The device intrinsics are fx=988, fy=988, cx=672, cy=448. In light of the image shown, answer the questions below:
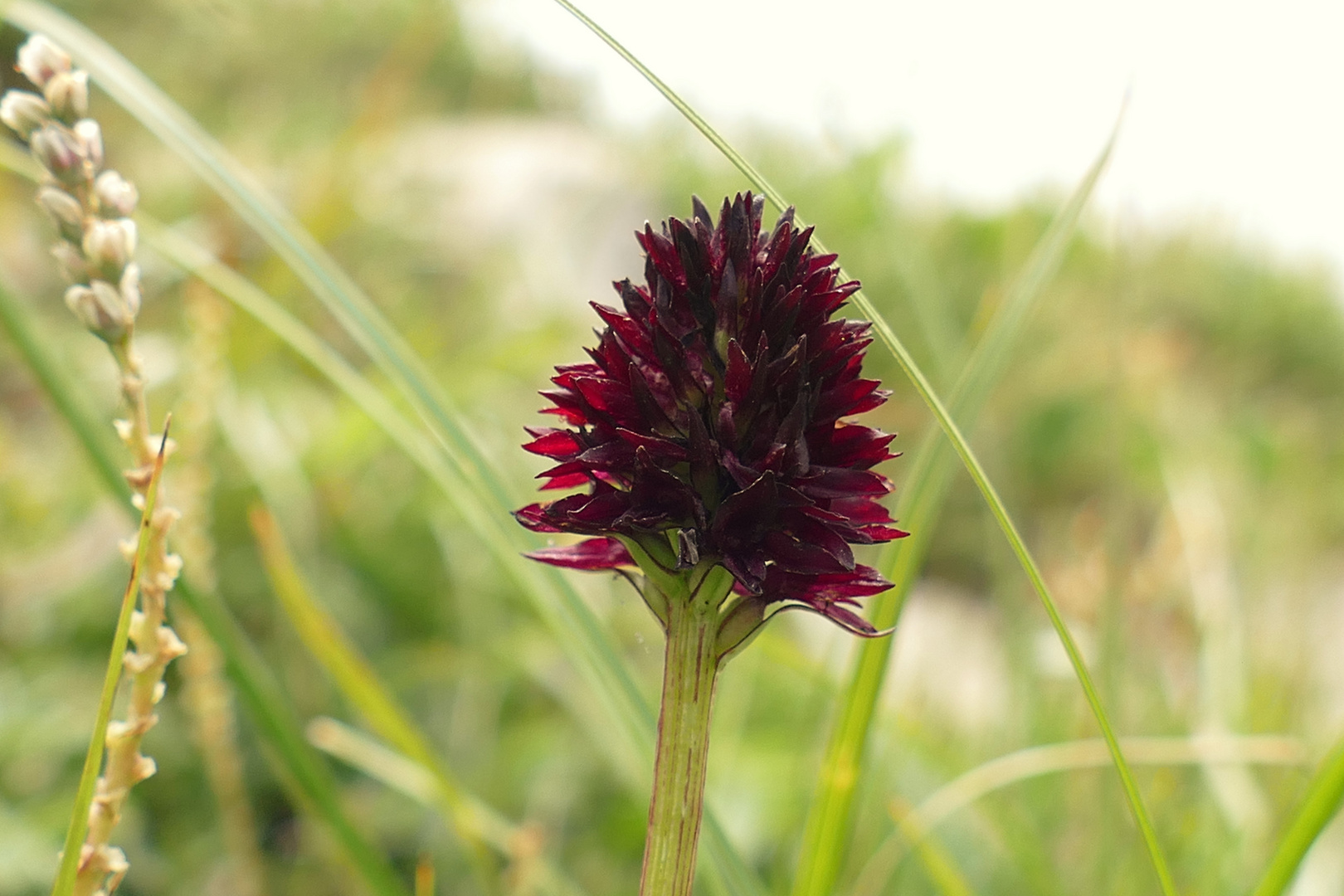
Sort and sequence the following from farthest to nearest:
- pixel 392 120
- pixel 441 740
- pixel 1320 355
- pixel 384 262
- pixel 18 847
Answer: pixel 1320 355
pixel 384 262
pixel 392 120
pixel 441 740
pixel 18 847

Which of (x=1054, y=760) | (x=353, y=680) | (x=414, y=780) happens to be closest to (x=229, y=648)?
(x=353, y=680)

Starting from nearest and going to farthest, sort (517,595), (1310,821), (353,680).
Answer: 1. (1310,821)
2. (353,680)
3. (517,595)

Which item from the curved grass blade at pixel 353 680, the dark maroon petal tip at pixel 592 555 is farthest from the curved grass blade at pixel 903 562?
the curved grass blade at pixel 353 680

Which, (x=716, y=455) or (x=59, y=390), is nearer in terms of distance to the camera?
(x=716, y=455)

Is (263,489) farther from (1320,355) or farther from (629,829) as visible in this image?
(1320,355)

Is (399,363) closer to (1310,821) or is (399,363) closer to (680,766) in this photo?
(680,766)

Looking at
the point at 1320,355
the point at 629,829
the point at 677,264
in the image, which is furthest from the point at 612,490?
the point at 1320,355

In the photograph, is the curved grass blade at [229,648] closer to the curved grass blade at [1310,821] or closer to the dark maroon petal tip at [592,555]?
the dark maroon petal tip at [592,555]

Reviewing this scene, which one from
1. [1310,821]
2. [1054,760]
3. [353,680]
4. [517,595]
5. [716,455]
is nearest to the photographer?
[716,455]
